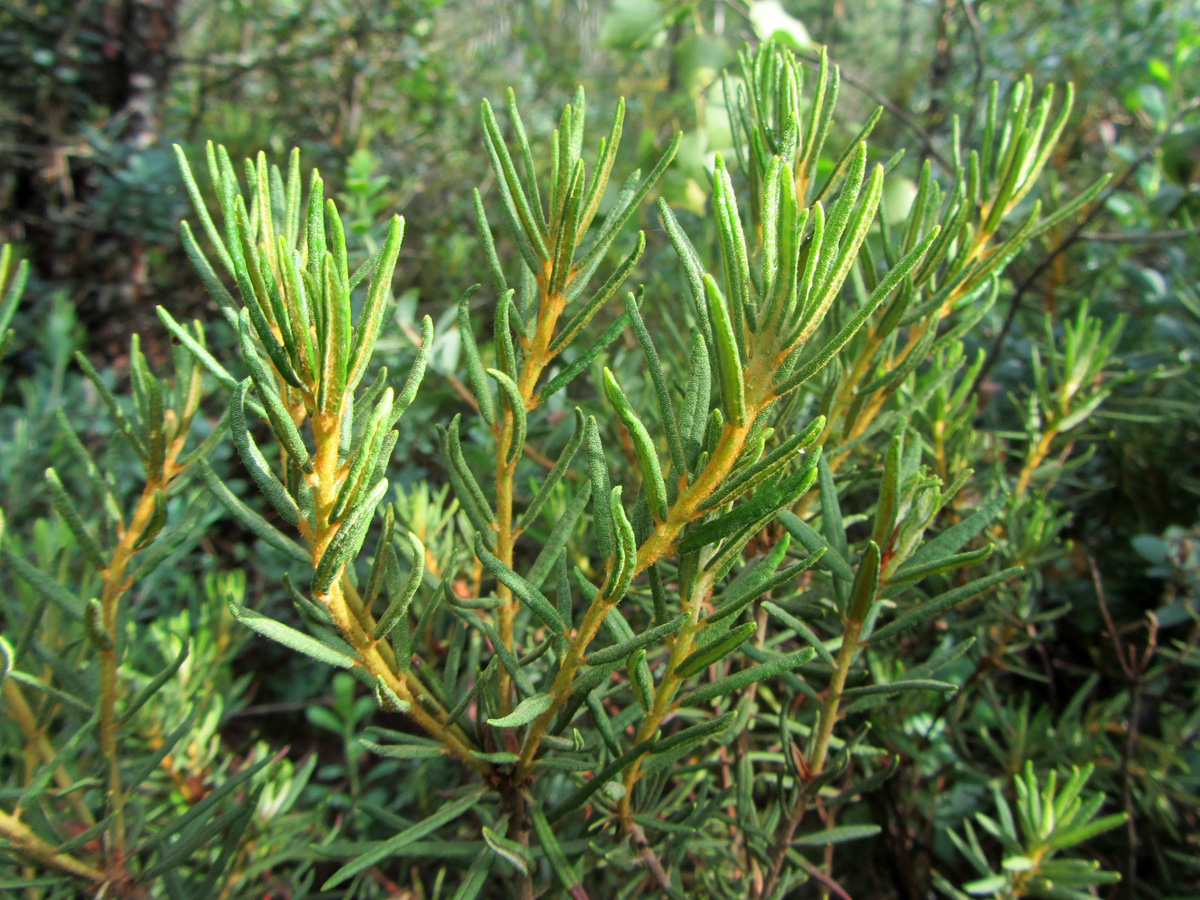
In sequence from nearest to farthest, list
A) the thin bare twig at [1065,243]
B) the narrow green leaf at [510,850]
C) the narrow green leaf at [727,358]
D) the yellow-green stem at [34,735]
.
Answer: the narrow green leaf at [727,358], the narrow green leaf at [510,850], the yellow-green stem at [34,735], the thin bare twig at [1065,243]

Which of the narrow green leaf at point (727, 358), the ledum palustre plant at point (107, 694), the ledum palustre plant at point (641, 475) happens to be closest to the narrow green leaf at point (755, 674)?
the ledum palustre plant at point (641, 475)

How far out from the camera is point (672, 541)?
31 cm

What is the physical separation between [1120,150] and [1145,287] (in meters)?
0.27

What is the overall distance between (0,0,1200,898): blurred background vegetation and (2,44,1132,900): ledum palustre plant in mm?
174

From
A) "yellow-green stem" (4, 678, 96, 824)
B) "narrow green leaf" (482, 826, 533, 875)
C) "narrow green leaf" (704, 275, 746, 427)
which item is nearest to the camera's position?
"narrow green leaf" (704, 275, 746, 427)

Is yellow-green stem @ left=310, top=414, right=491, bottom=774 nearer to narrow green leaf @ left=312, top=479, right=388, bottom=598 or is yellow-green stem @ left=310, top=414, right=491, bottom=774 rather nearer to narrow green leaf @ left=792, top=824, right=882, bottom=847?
narrow green leaf @ left=312, top=479, right=388, bottom=598

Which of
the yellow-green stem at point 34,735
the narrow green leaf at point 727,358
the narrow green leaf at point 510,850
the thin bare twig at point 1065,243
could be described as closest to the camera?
the narrow green leaf at point 727,358

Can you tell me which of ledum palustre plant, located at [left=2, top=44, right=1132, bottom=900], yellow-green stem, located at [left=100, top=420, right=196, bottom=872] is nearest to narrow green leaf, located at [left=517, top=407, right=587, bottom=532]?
ledum palustre plant, located at [left=2, top=44, right=1132, bottom=900]

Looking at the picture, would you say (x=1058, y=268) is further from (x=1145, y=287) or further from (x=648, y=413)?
(x=648, y=413)

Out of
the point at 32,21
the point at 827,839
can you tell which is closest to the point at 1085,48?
the point at 827,839

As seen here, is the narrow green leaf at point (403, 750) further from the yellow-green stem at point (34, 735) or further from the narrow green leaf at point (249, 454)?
the yellow-green stem at point (34, 735)

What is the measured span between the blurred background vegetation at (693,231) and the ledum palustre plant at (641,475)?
17 cm

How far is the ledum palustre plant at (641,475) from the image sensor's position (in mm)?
279

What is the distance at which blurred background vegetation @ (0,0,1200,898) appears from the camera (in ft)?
2.54
